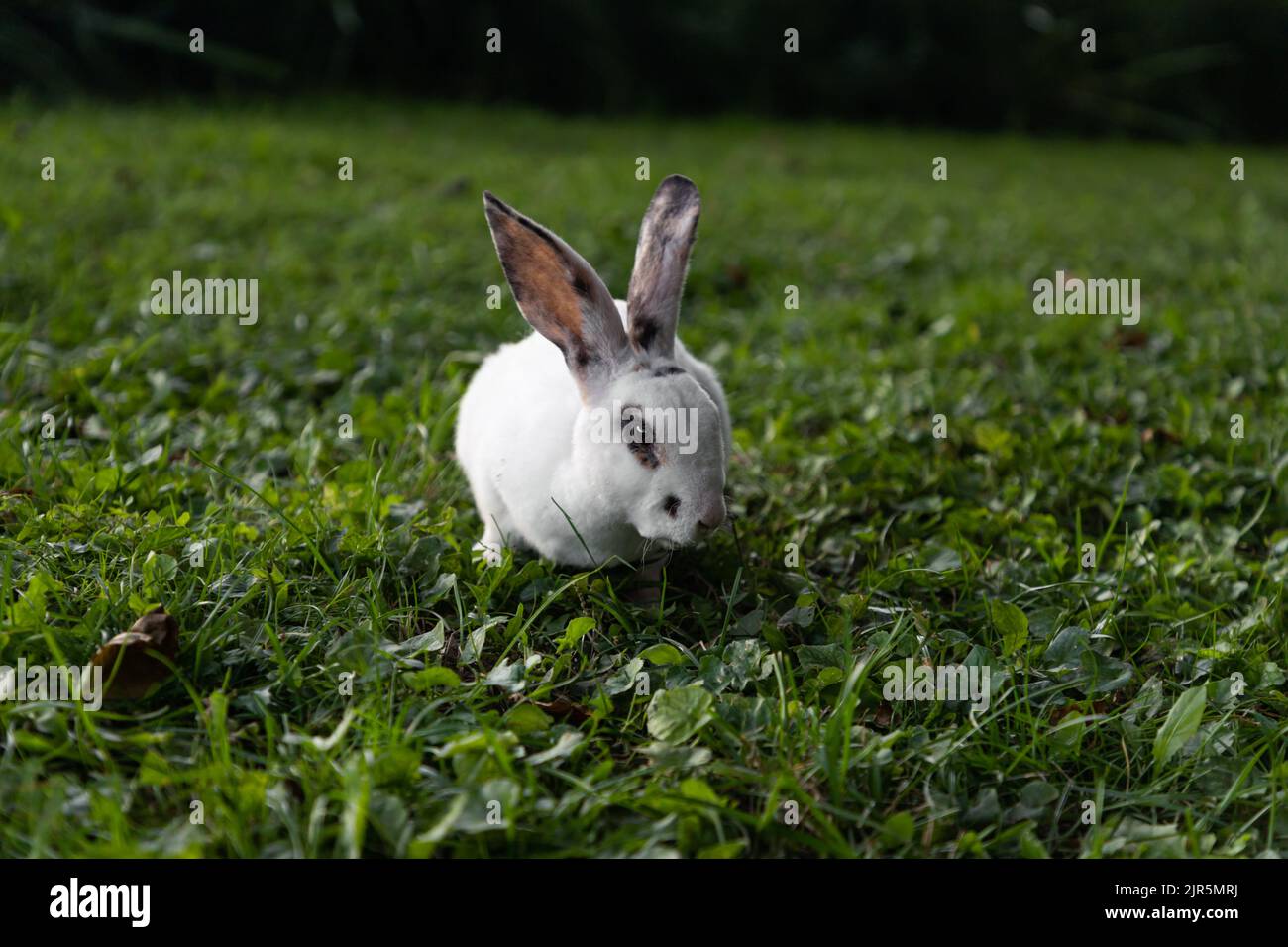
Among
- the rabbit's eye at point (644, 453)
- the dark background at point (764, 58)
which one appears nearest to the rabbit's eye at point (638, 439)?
the rabbit's eye at point (644, 453)

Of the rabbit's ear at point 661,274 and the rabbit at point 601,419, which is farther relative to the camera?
the rabbit's ear at point 661,274

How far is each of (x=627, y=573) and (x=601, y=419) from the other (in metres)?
0.49

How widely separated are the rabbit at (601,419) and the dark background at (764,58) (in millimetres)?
6521

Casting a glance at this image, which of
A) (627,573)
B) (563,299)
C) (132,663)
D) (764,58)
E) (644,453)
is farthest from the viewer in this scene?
(764,58)

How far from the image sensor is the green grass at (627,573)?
2076 millimetres

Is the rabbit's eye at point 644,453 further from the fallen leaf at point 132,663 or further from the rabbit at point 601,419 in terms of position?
the fallen leaf at point 132,663

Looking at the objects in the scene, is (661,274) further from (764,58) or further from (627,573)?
(764,58)

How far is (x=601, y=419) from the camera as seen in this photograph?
263 centimetres

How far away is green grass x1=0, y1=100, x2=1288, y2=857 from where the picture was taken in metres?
2.08

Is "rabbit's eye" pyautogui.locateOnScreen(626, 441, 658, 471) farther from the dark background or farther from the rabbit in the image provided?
the dark background

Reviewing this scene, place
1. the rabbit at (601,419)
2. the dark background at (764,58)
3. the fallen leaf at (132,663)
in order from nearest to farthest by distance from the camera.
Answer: the fallen leaf at (132,663) < the rabbit at (601,419) < the dark background at (764,58)

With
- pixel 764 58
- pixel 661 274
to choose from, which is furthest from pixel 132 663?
pixel 764 58

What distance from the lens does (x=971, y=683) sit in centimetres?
246

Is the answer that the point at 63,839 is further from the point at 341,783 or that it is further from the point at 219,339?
the point at 219,339
